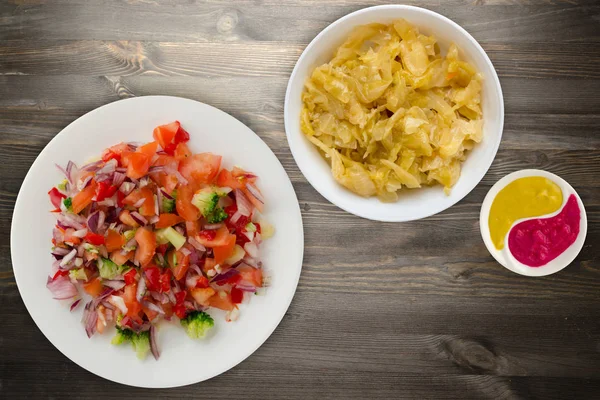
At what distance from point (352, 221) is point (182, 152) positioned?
0.71 metres

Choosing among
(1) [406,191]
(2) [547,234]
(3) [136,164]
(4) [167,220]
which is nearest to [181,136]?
(3) [136,164]

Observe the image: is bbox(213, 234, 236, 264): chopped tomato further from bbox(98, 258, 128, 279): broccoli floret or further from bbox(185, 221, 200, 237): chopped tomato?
bbox(98, 258, 128, 279): broccoli floret

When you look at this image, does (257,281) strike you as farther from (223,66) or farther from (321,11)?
(321,11)

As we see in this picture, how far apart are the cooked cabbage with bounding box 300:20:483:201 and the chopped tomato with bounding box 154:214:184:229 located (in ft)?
1.78

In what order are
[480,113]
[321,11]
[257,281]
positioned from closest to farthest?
[480,113], [257,281], [321,11]

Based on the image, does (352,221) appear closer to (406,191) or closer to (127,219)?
(406,191)

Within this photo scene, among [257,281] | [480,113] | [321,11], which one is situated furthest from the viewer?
[321,11]

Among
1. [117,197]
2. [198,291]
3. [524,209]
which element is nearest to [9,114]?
[117,197]

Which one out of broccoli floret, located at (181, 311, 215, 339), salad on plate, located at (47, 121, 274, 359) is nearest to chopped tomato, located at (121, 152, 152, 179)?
salad on plate, located at (47, 121, 274, 359)

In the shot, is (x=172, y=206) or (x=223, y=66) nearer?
(x=172, y=206)

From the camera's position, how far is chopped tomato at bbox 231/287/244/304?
1891 millimetres

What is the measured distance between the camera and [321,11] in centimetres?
201

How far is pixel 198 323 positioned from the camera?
6.11 feet

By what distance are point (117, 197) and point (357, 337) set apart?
1.09m
